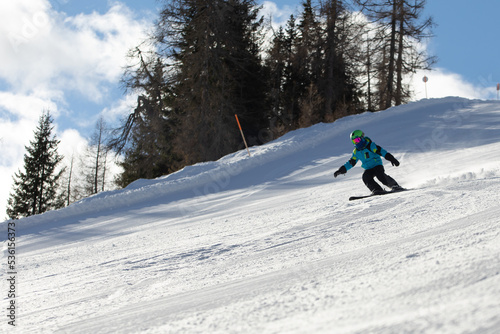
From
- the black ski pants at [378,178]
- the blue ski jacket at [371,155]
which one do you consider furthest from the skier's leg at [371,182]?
the blue ski jacket at [371,155]

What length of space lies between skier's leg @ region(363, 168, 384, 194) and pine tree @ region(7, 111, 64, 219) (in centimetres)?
3248

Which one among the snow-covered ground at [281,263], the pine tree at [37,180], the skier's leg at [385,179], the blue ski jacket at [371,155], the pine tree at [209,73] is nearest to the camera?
the snow-covered ground at [281,263]

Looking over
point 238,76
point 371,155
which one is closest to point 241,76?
point 238,76

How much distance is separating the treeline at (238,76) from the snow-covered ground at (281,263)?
13.0 m

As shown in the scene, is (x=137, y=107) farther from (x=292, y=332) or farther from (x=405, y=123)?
(x=292, y=332)

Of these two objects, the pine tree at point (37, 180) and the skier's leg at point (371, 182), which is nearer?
the skier's leg at point (371, 182)

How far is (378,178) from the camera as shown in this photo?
700 cm

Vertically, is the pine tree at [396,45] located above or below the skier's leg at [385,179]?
above

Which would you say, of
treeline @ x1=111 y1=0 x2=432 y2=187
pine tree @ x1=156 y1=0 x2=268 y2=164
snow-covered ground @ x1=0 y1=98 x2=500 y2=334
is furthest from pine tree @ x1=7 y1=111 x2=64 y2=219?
snow-covered ground @ x1=0 y1=98 x2=500 y2=334

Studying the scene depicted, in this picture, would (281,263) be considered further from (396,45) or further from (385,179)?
(396,45)

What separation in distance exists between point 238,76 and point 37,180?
71.9 feet

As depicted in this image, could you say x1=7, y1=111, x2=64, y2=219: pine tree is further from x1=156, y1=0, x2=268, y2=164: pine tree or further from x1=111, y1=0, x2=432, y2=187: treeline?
x1=156, y1=0, x2=268, y2=164: pine tree

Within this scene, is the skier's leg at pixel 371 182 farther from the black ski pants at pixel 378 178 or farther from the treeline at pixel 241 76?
the treeline at pixel 241 76

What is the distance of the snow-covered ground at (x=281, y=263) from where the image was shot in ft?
7.19
